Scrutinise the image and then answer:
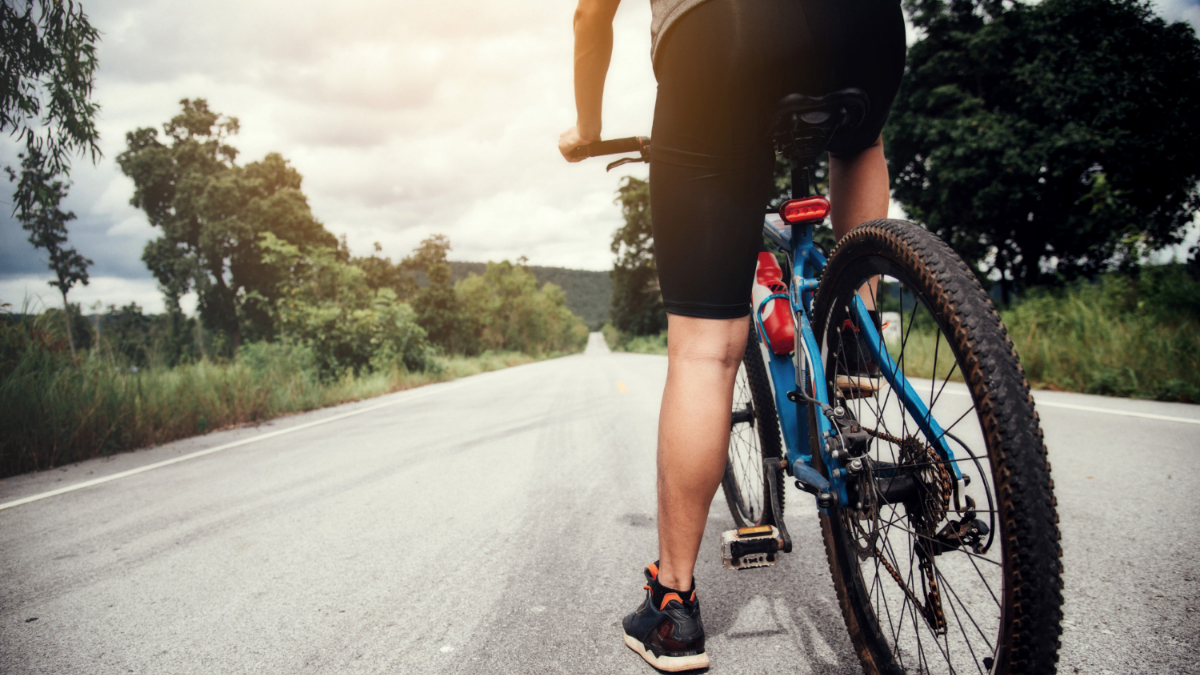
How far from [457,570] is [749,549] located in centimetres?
107

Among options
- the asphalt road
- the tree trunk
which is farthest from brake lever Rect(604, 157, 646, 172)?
the tree trunk

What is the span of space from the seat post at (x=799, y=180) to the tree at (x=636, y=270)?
3907cm

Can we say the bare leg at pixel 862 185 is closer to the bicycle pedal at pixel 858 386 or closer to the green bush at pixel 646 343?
the bicycle pedal at pixel 858 386

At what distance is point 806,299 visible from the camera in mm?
1435

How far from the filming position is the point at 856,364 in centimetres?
133

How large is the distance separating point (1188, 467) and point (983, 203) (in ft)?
58.8

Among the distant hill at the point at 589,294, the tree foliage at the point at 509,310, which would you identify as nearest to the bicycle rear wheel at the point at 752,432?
the tree foliage at the point at 509,310

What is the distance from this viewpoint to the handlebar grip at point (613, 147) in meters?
1.56

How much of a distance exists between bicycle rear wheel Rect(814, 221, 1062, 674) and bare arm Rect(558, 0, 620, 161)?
0.74 m

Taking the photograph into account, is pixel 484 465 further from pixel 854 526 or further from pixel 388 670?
pixel 854 526

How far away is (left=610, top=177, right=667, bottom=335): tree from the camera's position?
138ft

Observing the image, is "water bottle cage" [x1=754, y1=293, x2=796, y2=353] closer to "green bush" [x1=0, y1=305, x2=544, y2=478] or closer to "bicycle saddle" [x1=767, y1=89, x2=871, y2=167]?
"bicycle saddle" [x1=767, y1=89, x2=871, y2=167]

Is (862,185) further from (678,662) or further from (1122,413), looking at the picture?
(1122,413)

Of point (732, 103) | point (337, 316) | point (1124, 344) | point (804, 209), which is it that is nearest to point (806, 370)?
point (804, 209)
